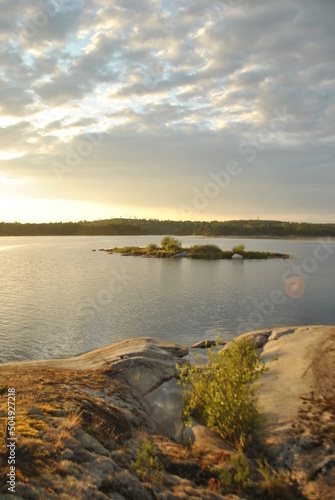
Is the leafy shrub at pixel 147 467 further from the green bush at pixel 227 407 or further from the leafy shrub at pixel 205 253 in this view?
the leafy shrub at pixel 205 253

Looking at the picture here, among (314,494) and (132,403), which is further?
(132,403)

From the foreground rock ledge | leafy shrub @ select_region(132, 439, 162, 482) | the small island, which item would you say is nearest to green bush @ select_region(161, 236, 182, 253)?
the small island

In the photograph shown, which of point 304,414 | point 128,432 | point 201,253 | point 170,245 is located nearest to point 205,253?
point 201,253

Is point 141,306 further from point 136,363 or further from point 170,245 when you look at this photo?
point 170,245

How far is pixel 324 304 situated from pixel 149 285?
1963cm

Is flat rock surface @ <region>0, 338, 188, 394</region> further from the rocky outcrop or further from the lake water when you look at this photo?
the rocky outcrop

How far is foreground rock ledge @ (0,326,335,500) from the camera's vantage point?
5230mm

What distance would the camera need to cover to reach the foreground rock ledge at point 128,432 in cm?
523

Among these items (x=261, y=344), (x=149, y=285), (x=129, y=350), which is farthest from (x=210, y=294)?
Answer: (x=129, y=350)

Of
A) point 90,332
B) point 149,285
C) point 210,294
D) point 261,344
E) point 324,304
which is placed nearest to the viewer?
point 261,344

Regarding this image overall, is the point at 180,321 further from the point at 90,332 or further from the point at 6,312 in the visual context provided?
the point at 6,312

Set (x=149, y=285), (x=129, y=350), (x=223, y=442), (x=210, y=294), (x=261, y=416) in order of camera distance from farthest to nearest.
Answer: (x=149, y=285), (x=210, y=294), (x=129, y=350), (x=261, y=416), (x=223, y=442)

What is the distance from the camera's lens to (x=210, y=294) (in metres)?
35.9

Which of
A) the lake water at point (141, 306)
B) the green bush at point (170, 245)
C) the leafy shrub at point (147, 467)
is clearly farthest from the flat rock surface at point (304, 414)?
the green bush at point (170, 245)
